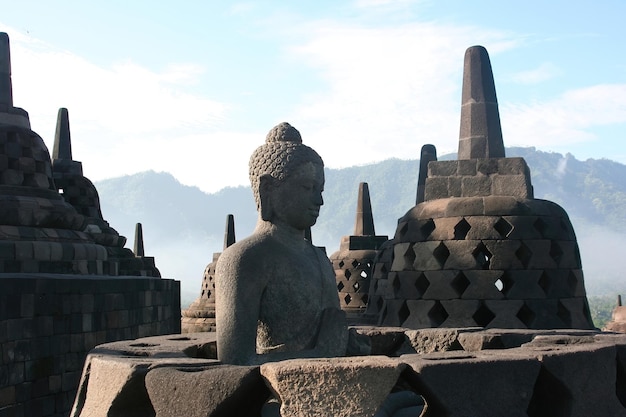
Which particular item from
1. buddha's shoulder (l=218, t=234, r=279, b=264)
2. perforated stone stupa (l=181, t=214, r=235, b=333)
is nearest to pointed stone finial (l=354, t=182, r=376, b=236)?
perforated stone stupa (l=181, t=214, r=235, b=333)

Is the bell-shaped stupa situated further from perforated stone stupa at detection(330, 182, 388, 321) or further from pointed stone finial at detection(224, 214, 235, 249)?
pointed stone finial at detection(224, 214, 235, 249)

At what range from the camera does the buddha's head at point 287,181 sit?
4.07 metres

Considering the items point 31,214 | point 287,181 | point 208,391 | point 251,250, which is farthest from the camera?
point 31,214

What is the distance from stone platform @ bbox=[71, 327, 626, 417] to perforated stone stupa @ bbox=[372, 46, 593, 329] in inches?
99.9

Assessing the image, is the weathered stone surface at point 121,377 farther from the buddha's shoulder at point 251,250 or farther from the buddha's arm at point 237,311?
the buddha's shoulder at point 251,250

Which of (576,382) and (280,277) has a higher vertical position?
(280,277)

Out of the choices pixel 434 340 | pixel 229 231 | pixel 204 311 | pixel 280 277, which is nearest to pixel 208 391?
pixel 280 277

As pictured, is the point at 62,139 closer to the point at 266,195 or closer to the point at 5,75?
the point at 5,75

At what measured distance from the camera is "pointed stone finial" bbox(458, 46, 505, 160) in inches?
296

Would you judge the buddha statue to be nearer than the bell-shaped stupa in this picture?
Yes

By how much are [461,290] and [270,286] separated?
3021mm

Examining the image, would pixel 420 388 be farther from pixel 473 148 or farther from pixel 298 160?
pixel 473 148

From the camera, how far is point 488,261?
657 centimetres

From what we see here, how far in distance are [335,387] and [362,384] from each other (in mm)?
102
